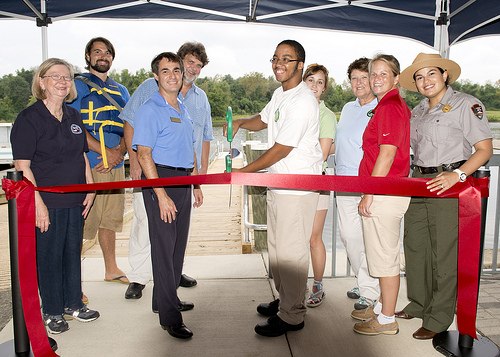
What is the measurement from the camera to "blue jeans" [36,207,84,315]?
2.56m

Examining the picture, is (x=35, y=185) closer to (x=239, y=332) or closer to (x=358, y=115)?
(x=239, y=332)

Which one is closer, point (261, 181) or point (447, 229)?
point (261, 181)

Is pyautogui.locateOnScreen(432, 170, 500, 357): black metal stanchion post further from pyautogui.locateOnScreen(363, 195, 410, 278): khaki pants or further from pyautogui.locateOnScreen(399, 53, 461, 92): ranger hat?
pyautogui.locateOnScreen(399, 53, 461, 92): ranger hat

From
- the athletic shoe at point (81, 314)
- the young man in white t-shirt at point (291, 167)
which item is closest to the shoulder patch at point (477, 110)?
the young man in white t-shirt at point (291, 167)

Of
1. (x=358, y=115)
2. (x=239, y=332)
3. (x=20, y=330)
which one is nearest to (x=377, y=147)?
(x=358, y=115)

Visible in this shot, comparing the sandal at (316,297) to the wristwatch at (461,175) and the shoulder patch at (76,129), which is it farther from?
the shoulder patch at (76,129)

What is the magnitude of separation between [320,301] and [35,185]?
216 centimetres

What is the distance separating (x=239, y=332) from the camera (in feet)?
8.84

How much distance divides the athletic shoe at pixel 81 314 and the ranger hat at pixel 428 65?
2.67 metres

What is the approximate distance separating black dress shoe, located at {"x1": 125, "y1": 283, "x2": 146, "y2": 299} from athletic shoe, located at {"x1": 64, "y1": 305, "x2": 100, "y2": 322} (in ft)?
1.21

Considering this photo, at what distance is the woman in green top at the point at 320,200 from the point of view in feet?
9.95

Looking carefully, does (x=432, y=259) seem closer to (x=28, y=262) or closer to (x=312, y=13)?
(x=28, y=262)

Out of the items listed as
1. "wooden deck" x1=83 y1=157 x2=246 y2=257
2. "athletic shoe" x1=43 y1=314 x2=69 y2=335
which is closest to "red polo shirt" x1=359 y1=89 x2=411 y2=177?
"athletic shoe" x1=43 y1=314 x2=69 y2=335

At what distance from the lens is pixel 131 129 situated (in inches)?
124
